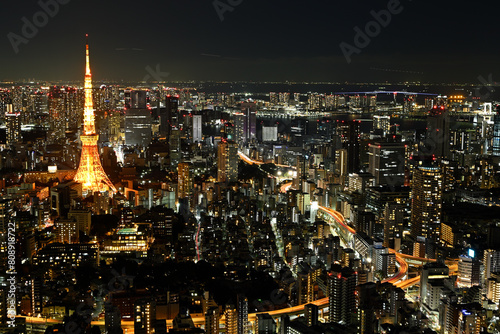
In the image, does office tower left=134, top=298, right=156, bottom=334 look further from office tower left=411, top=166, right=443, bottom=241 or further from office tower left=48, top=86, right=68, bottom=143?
office tower left=48, top=86, right=68, bottom=143

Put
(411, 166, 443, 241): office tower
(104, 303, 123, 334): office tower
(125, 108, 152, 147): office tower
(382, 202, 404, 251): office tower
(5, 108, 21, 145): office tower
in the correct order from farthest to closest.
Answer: (125, 108, 152, 147): office tower, (5, 108, 21, 145): office tower, (411, 166, 443, 241): office tower, (382, 202, 404, 251): office tower, (104, 303, 123, 334): office tower

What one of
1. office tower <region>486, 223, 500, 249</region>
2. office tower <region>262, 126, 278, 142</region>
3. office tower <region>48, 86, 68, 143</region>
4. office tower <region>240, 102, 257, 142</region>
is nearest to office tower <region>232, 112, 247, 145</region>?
office tower <region>240, 102, 257, 142</region>

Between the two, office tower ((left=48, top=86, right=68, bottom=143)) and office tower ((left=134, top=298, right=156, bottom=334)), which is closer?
office tower ((left=134, top=298, right=156, bottom=334))

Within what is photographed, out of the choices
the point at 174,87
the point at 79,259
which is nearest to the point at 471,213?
the point at 79,259

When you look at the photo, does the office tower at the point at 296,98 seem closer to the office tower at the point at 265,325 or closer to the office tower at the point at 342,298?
the office tower at the point at 342,298

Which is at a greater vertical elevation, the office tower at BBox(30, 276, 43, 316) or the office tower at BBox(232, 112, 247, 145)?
the office tower at BBox(232, 112, 247, 145)

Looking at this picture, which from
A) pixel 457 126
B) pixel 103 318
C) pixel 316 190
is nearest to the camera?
pixel 103 318

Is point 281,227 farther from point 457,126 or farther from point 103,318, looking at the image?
point 457,126
